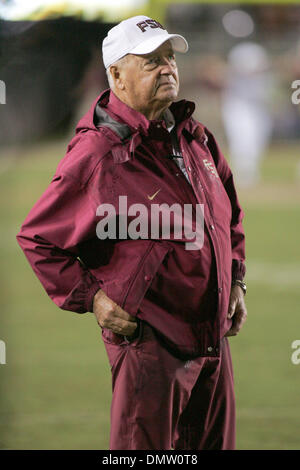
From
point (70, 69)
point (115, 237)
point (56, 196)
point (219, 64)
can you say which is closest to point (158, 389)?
point (115, 237)

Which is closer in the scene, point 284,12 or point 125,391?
point 125,391

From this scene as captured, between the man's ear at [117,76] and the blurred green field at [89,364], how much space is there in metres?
2.15

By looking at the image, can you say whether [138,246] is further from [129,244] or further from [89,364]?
[89,364]

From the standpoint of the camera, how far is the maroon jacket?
2967 mm

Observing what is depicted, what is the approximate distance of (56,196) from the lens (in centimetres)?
299

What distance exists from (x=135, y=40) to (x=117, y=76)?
0.47ft

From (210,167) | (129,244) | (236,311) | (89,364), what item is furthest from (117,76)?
(89,364)

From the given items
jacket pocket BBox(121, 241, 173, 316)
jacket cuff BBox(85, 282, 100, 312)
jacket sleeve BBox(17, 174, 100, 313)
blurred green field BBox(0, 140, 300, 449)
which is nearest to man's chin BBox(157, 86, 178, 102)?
jacket sleeve BBox(17, 174, 100, 313)

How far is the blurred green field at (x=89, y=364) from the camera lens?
4.78 m

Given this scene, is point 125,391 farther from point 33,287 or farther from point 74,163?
point 33,287

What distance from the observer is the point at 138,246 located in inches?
118

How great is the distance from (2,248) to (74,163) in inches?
299

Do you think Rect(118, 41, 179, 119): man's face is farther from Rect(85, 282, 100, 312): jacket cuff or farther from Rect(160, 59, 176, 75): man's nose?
Rect(85, 282, 100, 312): jacket cuff

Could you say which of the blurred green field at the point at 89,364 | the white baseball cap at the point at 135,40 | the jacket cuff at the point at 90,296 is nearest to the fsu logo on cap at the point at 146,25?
the white baseball cap at the point at 135,40
